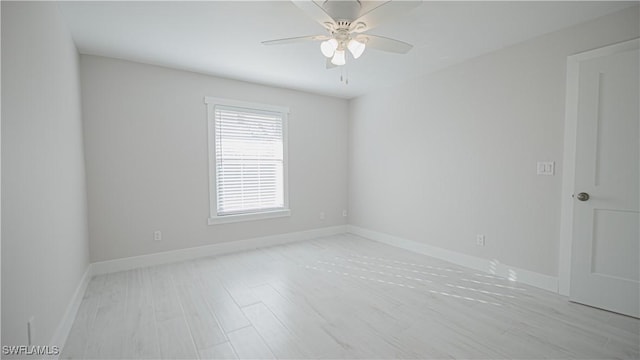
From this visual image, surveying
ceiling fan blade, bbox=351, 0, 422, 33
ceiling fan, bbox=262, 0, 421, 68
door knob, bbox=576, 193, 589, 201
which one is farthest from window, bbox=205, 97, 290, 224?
door knob, bbox=576, 193, 589, 201

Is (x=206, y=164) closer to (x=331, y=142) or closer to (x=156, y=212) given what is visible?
(x=156, y=212)

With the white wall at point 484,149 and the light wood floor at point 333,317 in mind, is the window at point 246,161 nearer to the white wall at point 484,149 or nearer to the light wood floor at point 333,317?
the light wood floor at point 333,317

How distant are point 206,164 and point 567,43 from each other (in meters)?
4.21

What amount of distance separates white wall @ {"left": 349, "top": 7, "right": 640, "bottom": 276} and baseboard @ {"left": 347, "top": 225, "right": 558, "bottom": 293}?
0.21 ft

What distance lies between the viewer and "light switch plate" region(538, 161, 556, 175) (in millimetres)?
2750

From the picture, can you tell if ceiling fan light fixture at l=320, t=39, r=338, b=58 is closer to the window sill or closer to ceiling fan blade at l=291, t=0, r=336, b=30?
ceiling fan blade at l=291, t=0, r=336, b=30

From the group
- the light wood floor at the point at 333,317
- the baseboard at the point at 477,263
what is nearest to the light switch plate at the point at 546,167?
the baseboard at the point at 477,263

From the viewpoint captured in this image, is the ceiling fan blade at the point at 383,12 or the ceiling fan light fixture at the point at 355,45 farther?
the ceiling fan light fixture at the point at 355,45

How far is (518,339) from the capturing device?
200 cm

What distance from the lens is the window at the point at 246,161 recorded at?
12.9ft

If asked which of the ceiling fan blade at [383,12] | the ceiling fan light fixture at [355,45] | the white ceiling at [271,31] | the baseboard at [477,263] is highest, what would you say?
the white ceiling at [271,31]

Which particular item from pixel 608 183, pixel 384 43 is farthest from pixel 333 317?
pixel 608 183

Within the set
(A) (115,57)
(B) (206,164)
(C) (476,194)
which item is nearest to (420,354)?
(C) (476,194)

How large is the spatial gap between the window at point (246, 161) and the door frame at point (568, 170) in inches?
135
